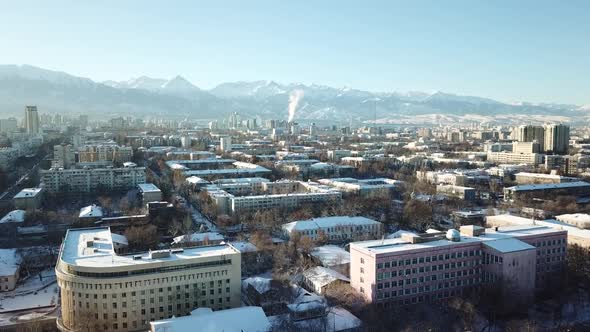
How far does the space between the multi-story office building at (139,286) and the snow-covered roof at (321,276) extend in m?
1.40

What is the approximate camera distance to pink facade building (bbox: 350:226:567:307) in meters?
7.60

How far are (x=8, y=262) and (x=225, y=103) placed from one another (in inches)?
3654

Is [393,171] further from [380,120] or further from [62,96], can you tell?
[380,120]

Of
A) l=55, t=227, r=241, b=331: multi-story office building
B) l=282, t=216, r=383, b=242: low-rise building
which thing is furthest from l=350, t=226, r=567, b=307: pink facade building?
l=282, t=216, r=383, b=242: low-rise building

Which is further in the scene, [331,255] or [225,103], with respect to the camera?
[225,103]

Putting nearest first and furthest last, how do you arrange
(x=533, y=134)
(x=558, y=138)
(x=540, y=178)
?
1. (x=540, y=178)
2. (x=558, y=138)
3. (x=533, y=134)

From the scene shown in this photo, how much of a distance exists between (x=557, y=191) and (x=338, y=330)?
1452cm

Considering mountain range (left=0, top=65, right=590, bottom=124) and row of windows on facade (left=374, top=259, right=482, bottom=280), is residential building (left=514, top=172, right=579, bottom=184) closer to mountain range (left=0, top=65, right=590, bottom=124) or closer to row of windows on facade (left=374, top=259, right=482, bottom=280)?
row of windows on facade (left=374, top=259, right=482, bottom=280)

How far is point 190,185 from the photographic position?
744 inches

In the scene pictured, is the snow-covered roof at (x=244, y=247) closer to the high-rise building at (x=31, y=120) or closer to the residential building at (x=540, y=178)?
the residential building at (x=540, y=178)

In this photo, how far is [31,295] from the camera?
8633 millimetres

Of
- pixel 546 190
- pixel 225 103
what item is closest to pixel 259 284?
pixel 546 190

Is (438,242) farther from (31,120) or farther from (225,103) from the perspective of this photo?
(225,103)

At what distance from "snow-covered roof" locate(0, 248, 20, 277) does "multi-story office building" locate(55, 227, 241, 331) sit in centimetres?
215
